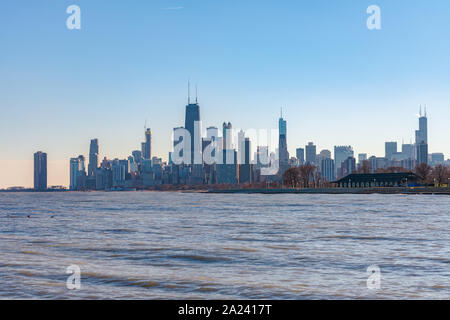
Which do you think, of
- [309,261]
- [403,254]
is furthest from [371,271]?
[403,254]

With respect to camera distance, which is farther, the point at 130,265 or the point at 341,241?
the point at 341,241
